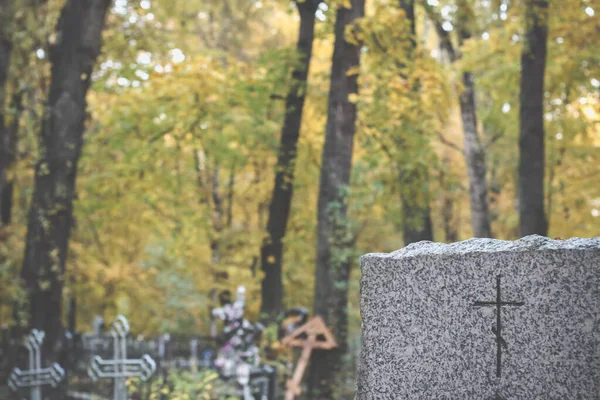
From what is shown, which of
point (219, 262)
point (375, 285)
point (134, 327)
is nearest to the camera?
point (375, 285)

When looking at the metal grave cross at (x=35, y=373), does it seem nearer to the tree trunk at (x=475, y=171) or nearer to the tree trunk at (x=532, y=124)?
the tree trunk at (x=532, y=124)

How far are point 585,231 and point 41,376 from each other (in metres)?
12.3

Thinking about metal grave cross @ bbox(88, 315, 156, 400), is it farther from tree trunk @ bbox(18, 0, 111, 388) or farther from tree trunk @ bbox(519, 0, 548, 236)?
tree trunk @ bbox(519, 0, 548, 236)

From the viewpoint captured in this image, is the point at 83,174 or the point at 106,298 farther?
the point at 106,298

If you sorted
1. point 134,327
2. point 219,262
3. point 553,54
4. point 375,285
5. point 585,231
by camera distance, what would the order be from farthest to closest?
point 134,327
point 219,262
point 585,231
point 553,54
point 375,285

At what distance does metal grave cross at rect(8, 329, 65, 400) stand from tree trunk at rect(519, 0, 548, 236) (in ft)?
23.2

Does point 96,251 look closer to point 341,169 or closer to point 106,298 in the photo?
point 106,298

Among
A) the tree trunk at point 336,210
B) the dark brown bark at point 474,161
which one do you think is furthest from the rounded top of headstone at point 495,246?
the dark brown bark at point 474,161

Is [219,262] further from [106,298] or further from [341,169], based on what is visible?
[341,169]

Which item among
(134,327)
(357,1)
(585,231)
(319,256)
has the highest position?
(357,1)

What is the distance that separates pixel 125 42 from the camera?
626 inches

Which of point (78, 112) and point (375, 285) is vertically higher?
point (78, 112)

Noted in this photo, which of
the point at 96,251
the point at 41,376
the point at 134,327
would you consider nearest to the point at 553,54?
the point at 41,376

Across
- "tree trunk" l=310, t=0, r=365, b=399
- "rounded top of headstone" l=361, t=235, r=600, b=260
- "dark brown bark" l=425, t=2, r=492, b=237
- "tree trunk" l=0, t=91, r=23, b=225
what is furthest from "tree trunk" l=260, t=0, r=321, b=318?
"rounded top of headstone" l=361, t=235, r=600, b=260
